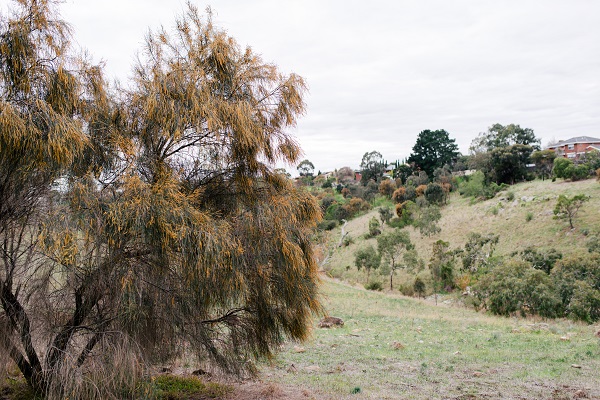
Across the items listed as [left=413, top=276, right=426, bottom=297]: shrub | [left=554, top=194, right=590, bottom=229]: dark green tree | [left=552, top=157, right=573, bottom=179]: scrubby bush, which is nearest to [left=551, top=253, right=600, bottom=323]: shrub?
[left=413, top=276, right=426, bottom=297]: shrub

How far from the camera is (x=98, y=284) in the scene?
574 cm

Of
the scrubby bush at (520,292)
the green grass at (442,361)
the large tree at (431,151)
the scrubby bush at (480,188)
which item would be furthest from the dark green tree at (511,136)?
the green grass at (442,361)

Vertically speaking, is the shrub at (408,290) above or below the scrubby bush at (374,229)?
below

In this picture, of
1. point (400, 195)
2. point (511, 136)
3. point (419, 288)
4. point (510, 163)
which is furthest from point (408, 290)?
point (511, 136)

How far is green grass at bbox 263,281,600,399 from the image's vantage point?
810 cm

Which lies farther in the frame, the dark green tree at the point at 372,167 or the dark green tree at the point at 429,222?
the dark green tree at the point at 372,167

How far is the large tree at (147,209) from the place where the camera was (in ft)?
17.7

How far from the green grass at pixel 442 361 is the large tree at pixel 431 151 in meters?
50.5

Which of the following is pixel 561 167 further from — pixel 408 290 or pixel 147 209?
pixel 147 209

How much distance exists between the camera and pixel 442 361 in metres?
10.4

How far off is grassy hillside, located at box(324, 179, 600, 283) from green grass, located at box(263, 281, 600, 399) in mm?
18884

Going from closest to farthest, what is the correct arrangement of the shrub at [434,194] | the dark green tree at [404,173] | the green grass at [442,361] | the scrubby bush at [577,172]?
the green grass at [442,361], the scrubby bush at [577,172], the shrub at [434,194], the dark green tree at [404,173]

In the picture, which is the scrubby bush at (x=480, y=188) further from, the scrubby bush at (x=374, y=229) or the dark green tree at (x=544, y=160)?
the scrubby bush at (x=374, y=229)

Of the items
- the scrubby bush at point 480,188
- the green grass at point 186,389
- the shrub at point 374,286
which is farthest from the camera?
the scrubby bush at point 480,188
